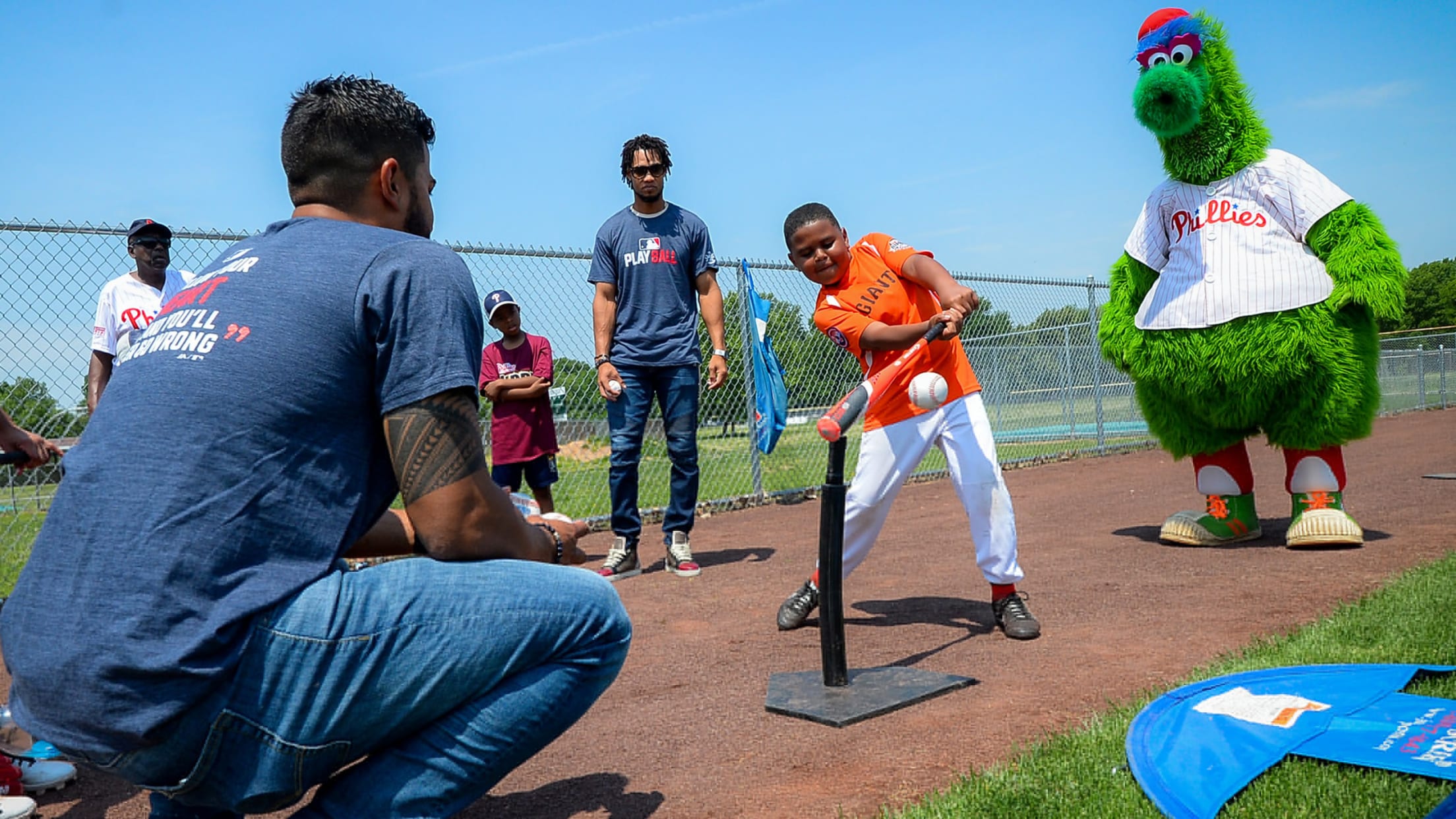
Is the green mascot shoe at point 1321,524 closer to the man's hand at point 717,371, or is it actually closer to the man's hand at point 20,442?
the man's hand at point 717,371

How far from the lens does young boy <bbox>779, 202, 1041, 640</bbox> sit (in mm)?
4027

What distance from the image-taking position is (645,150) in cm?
613

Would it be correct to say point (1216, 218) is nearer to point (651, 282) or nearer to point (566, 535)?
point (651, 282)

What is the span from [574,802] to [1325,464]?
475cm

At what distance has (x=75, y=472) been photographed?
5.66 feet

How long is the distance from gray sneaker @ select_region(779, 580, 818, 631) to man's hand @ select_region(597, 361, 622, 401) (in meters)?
2.04

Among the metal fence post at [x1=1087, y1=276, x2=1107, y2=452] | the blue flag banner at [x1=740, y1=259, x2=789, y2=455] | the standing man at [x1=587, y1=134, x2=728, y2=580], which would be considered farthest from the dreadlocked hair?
the metal fence post at [x1=1087, y1=276, x2=1107, y2=452]

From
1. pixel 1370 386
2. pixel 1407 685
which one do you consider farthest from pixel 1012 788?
pixel 1370 386

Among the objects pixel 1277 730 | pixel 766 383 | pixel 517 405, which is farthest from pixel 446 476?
pixel 766 383

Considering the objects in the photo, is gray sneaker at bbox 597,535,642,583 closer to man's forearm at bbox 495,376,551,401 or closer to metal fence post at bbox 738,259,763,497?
man's forearm at bbox 495,376,551,401

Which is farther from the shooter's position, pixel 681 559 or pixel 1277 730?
pixel 681 559

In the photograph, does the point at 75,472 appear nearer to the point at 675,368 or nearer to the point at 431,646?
the point at 431,646

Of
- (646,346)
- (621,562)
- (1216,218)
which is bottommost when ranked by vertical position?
(621,562)

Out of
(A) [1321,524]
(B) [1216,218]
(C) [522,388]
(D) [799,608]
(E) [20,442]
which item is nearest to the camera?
(E) [20,442]
